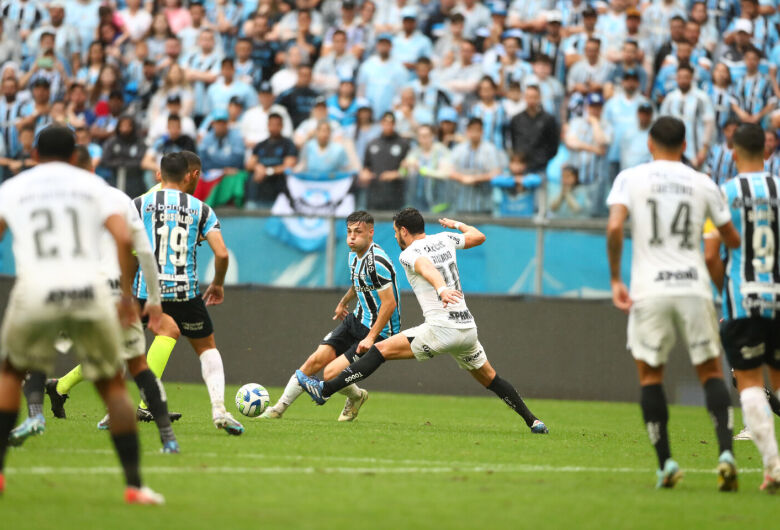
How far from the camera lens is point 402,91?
1914 centimetres

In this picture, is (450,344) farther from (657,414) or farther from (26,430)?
(26,430)

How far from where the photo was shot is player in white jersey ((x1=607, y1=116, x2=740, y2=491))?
7434 millimetres

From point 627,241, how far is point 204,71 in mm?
8279

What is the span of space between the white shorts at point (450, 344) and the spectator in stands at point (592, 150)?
555 centimetres

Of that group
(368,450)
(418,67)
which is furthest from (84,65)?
(368,450)

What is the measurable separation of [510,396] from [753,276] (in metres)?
3.96

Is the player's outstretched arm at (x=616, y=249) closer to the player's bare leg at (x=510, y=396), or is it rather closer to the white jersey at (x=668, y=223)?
the white jersey at (x=668, y=223)

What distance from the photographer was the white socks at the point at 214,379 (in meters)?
10.2

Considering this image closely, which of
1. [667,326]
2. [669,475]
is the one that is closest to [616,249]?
[667,326]

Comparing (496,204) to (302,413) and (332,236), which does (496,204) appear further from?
(302,413)

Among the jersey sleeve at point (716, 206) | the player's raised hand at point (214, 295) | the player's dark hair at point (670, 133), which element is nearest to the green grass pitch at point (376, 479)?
the player's raised hand at point (214, 295)

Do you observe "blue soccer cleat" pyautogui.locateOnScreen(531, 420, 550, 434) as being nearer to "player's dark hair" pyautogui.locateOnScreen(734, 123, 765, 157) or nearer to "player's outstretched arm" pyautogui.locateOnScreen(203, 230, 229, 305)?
→ "player's outstretched arm" pyautogui.locateOnScreen(203, 230, 229, 305)

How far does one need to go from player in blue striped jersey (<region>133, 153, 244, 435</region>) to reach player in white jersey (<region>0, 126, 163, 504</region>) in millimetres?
3639

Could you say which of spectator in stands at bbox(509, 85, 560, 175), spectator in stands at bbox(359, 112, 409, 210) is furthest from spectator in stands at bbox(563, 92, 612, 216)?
spectator in stands at bbox(359, 112, 409, 210)
